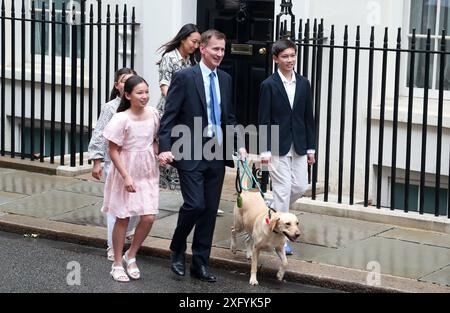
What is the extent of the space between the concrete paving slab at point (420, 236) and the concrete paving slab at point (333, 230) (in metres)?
0.13

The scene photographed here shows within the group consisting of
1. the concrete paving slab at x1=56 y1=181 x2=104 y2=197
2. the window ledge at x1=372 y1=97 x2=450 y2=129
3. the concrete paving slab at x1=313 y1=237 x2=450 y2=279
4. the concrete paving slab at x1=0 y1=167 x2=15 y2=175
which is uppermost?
the window ledge at x1=372 y1=97 x2=450 y2=129

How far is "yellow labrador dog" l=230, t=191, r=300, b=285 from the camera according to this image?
809 cm

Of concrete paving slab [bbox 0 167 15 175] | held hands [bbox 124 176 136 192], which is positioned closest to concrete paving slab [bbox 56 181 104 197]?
concrete paving slab [bbox 0 167 15 175]

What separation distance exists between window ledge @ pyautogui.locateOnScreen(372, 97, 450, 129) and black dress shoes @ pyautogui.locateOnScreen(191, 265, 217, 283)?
3.33 m

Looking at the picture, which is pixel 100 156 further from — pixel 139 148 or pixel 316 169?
pixel 316 169

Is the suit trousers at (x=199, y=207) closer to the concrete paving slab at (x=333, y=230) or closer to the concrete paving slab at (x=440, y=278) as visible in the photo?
the concrete paving slab at (x=333, y=230)

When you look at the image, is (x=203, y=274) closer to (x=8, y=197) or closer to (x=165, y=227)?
(x=165, y=227)

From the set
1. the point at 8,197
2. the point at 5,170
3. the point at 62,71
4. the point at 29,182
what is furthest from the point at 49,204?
the point at 62,71

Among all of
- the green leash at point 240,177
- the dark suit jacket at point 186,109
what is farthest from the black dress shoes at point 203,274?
the dark suit jacket at point 186,109

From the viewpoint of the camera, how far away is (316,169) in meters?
10.7

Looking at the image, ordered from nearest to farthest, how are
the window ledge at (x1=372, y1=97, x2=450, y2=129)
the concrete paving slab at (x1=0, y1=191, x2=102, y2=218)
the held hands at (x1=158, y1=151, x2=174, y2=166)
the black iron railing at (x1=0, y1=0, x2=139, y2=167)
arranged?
the held hands at (x1=158, y1=151, x2=174, y2=166)
the concrete paving slab at (x1=0, y1=191, x2=102, y2=218)
the window ledge at (x1=372, y1=97, x2=450, y2=129)
the black iron railing at (x1=0, y1=0, x2=139, y2=167)

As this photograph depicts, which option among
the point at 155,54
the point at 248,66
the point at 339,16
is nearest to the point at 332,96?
the point at 339,16

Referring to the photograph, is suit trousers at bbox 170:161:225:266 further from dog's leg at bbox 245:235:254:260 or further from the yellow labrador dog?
dog's leg at bbox 245:235:254:260
